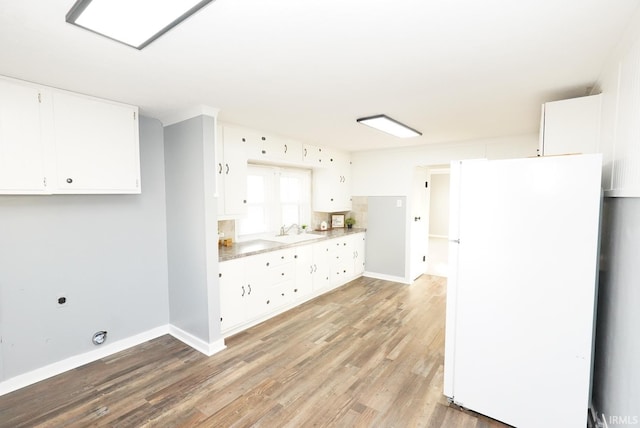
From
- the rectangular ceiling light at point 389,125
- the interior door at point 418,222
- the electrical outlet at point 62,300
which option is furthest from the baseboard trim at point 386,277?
the electrical outlet at point 62,300

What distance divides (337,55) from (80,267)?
2735 millimetres

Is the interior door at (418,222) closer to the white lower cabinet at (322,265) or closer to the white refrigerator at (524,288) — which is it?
the white lower cabinet at (322,265)

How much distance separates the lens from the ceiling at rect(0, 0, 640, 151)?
A: 130 cm

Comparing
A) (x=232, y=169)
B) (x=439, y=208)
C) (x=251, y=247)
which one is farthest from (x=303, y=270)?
(x=439, y=208)

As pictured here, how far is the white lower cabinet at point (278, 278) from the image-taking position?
9.84 feet

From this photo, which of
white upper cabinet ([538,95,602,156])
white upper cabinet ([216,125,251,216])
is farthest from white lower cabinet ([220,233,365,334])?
white upper cabinet ([538,95,602,156])

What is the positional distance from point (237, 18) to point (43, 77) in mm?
1627

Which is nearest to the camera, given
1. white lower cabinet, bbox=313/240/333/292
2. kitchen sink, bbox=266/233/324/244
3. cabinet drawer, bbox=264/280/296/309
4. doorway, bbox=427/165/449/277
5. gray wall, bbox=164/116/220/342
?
gray wall, bbox=164/116/220/342

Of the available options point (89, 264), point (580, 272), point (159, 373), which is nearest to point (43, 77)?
point (89, 264)

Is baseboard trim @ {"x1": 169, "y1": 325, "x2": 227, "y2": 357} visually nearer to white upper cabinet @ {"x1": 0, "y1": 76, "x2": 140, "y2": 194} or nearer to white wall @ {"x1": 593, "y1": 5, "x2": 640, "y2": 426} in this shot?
white upper cabinet @ {"x1": 0, "y1": 76, "x2": 140, "y2": 194}

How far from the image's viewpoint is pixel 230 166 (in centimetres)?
320

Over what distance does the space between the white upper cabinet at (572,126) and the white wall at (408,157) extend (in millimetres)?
1846

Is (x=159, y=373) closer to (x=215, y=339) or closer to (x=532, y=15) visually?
(x=215, y=339)

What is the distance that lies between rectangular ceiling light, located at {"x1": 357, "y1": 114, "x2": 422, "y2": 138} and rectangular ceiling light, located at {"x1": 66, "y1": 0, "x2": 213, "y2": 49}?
2.03 m
